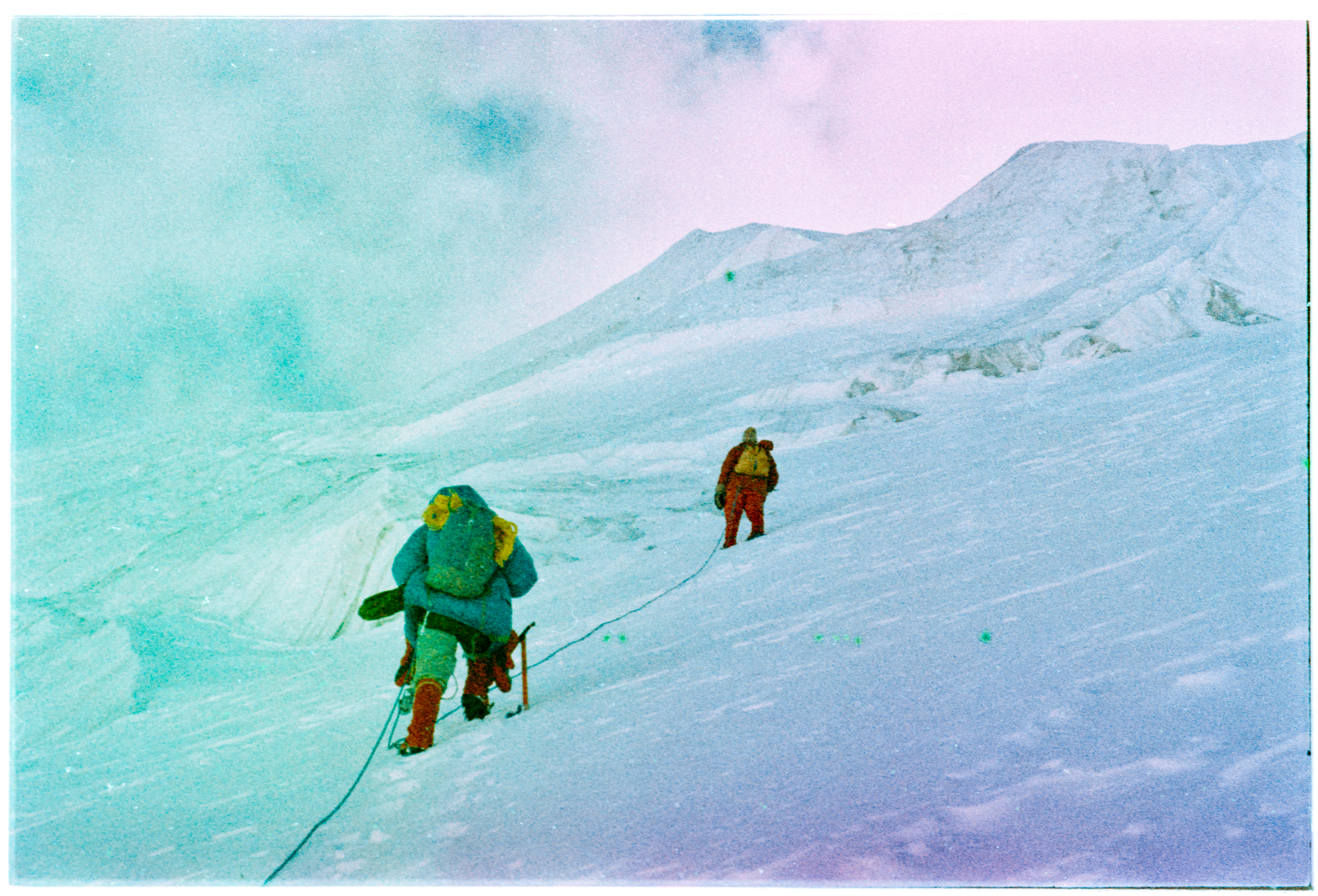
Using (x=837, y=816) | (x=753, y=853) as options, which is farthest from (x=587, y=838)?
(x=837, y=816)

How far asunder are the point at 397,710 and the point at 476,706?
490 mm

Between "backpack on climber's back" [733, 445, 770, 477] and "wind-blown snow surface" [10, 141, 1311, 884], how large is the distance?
46 centimetres

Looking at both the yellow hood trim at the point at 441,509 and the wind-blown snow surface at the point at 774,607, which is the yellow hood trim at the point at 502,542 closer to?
the yellow hood trim at the point at 441,509

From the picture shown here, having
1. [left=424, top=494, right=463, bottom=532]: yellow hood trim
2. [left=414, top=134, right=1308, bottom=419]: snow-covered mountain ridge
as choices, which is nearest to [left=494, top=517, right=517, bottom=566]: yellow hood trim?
[left=424, top=494, right=463, bottom=532]: yellow hood trim

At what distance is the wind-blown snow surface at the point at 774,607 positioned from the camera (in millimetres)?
2391

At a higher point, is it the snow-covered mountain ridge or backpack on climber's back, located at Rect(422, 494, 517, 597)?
the snow-covered mountain ridge

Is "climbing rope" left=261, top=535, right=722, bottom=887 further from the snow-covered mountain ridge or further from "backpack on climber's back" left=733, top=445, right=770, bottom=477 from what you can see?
the snow-covered mountain ridge

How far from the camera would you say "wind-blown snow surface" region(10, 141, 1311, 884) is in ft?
7.84

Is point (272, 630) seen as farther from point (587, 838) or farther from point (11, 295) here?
point (587, 838)

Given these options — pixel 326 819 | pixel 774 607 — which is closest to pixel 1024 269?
pixel 774 607

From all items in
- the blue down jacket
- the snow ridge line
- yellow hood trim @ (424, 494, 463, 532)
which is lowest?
the snow ridge line

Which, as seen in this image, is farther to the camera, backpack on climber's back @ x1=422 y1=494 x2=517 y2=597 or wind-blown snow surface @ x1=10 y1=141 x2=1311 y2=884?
backpack on climber's back @ x1=422 y1=494 x2=517 y2=597

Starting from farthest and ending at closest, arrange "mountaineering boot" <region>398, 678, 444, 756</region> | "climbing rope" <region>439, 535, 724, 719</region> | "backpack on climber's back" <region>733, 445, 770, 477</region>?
1. "backpack on climber's back" <region>733, 445, 770, 477</region>
2. "climbing rope" <region>439, 535, 724, 719</region>
3. "mountaineering boot" <region>398, 678, 444, 756</region>

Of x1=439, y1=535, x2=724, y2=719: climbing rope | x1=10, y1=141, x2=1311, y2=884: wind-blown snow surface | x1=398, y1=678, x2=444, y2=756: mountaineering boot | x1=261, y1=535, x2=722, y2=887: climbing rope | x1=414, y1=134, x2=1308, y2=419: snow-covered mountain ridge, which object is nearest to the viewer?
x1=10, y1=141, x2=1311, y2=884: wind-blown snow surface
